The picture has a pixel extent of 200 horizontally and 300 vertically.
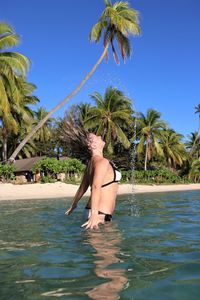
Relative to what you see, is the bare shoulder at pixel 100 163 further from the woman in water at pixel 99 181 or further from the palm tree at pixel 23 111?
the palm tree at pixel 23 111

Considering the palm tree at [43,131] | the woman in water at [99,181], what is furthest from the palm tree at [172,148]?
the woman in water at [99,181]

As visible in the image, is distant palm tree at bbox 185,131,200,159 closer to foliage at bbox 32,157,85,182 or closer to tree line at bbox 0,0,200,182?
tree line at bbox 0,0,200,182

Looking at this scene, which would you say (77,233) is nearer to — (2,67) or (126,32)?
(2,67)

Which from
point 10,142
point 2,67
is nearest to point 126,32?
point 2,67

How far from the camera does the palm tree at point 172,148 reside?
6003 cm

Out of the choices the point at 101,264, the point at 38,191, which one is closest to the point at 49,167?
the point at 38,191

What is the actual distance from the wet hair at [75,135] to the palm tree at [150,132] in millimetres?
48195

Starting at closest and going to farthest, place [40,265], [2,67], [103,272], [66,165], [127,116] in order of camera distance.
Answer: [103,272] → [40,265] → [2,67] → [66,165] → [127,116]

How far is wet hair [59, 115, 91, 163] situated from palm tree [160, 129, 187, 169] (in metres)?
53.7

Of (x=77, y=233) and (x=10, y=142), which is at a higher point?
(x=10, y=142)

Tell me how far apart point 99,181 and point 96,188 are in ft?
0.32

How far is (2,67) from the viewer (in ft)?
92.8

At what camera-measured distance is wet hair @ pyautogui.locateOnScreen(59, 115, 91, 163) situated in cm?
567

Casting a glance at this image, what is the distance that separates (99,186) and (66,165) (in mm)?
35066
